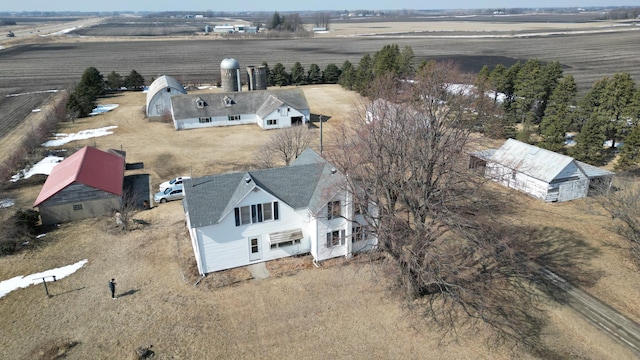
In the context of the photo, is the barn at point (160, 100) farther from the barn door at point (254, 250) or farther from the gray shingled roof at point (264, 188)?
the barn door at point (254, 250)

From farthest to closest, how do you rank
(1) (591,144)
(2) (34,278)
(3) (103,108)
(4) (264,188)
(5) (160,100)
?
1. (3) (103,108)
2. (5) (160,100)
3. (1) (591,144)
4. (4) (264,188)
5. (2) (34,278)

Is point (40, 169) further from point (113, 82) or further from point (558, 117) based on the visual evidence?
point (558, 117)

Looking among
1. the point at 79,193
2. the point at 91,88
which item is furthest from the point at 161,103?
the point at 79,193

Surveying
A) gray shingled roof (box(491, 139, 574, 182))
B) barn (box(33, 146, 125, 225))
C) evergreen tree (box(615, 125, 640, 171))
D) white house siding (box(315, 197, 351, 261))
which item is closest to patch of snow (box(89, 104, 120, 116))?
barn (box(33, 146, 125, 225))

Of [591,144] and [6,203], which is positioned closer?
[6,203]

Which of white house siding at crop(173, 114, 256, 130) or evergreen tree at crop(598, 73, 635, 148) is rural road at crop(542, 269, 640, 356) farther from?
white house siding at crop(173, 114, 256, 130)

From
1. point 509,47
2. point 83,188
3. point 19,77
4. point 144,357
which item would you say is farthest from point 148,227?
point 509,47

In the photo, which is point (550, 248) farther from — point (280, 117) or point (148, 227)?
point (280, 117)
